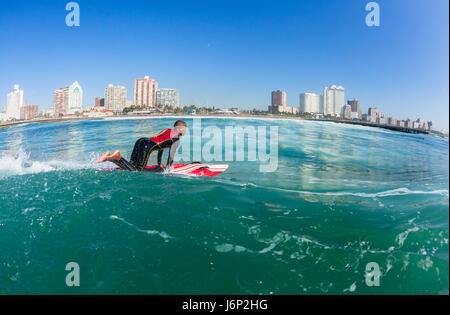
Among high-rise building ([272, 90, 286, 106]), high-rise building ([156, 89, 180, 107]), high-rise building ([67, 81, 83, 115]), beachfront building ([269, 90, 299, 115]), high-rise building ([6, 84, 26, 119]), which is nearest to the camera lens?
high-rise building ([272, 90, 286, 106])

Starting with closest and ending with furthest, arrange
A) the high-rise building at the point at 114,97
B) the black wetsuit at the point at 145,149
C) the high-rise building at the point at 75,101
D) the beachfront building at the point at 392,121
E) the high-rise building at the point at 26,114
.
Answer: the black wetsuit at the point at 145,149
the beachfront building at the point at 392,121
the high-rise building at the point at 26,114
the high-rise building at the point at 75,101
the high-rise building at the point at 114,97

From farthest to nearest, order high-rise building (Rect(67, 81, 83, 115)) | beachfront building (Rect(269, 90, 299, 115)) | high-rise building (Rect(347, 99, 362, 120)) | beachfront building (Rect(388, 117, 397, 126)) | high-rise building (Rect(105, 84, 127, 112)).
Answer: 1. high-rise building (Rect(105, 84, 127, 112))
2. high-rise building (Rect(67, 81, 83, 115))
3. beachfront building (Rect(269, 90, 299, 115))
4. high-rise building (Rect(347, 99, 362, 120))
5. beachfront building (Rect(388, 117, 397, 126))

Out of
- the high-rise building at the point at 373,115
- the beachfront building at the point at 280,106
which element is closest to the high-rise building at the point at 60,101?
the beachfront building at the point at 280,106

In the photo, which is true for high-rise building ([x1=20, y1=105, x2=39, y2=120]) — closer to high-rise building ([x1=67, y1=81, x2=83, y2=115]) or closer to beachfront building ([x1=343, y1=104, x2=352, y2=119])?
high-rise building ([x1=67, y1=81, x2=83, y2=115])

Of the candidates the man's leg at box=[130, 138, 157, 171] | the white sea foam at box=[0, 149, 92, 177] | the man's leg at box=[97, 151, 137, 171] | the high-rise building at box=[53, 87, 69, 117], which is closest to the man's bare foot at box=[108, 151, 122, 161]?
the man's leg at box=[97, 151, 137, 171]

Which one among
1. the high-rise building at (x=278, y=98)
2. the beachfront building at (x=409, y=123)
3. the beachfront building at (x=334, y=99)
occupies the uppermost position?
the high-rise building at (x=278, y=98)

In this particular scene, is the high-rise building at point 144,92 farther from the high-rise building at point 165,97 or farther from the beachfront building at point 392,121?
the beachfront building at point 392,121

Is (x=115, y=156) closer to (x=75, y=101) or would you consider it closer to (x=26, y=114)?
(x=26, y=114)

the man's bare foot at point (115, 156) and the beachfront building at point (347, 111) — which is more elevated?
the beachfront building at point (347, 111)
